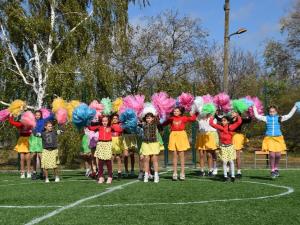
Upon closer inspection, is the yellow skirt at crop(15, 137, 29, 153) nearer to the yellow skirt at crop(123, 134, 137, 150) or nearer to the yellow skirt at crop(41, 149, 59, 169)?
the yellow skirt at crop(41, 149, 59, 169)

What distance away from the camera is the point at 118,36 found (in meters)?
20.9

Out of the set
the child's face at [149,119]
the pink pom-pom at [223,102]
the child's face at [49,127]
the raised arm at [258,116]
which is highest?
the pink pom-pom at [223,102]

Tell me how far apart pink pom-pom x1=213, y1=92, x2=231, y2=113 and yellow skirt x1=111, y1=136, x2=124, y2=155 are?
268 cm

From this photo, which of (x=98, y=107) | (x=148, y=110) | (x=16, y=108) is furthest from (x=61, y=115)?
(x=148, y=110)

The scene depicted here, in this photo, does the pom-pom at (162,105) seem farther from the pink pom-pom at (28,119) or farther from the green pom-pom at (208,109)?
the pink pom-pom at (28,119)

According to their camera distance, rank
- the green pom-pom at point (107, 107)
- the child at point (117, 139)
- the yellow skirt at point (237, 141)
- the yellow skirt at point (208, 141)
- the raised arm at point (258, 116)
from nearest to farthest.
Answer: the raised arm at point (258, 116) < the child at point (117, 139) < the yellow skirt at point (237, 141) < the green pom-pom at point (107, 107) < the yellow skirt at point (208, 141)

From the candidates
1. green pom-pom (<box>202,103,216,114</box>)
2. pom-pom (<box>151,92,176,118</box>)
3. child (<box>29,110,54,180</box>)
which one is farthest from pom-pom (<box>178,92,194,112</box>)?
child (<box>29,110,54,180</box>)

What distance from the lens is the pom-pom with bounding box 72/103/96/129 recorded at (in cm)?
1209

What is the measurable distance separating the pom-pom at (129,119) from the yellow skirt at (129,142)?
1.35 metres

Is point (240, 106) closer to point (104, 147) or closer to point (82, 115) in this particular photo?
point (104, 147)

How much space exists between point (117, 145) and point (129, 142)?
0.38 m

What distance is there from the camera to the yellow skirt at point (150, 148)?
39.1 feet

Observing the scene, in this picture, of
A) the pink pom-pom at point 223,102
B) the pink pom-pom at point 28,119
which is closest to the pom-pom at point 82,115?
the pink pom-pom at point 28,119

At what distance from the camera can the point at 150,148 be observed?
39.3 feet
